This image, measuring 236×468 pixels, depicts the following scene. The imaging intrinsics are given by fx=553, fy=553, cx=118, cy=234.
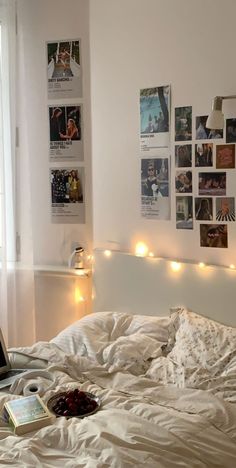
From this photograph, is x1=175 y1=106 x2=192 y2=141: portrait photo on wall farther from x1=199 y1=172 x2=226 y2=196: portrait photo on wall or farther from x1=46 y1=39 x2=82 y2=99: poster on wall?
x1=46 y1=39 x2=82 y2=99: poster on wall

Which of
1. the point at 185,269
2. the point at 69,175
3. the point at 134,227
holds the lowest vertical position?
the point at 185,269

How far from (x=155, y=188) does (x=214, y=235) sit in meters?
0.45

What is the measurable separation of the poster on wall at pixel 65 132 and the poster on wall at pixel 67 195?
9cm

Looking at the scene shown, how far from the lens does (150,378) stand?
2434 mm

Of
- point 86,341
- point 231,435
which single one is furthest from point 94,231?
point 231,435

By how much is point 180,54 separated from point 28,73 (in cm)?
106

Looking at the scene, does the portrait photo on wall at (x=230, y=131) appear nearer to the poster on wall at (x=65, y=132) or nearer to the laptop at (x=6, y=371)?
the poster on wall at (x=65, y=132)

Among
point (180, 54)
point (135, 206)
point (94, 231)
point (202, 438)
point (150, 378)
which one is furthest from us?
point (94, 231)

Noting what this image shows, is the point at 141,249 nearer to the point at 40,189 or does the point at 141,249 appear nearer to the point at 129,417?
the point at 40,189

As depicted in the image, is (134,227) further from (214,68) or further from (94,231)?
(214,68)

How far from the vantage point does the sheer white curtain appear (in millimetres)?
3301

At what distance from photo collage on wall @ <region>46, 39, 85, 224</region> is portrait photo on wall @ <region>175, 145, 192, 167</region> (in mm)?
741

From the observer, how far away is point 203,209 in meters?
2.85

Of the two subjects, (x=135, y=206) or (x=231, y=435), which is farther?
(x=135, y=206)
